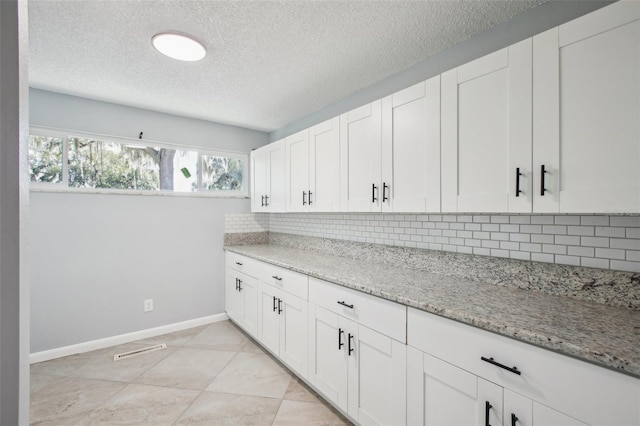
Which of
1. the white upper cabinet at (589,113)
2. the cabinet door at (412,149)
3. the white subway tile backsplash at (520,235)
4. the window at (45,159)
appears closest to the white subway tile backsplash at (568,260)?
the white subway tile backsplash at (520,235)

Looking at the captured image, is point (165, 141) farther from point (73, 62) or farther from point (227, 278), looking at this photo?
point (227, 278)

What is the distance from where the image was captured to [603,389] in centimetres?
92

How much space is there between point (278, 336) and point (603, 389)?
214 centimetres

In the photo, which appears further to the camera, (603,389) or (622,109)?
(622,109)

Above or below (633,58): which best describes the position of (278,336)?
below

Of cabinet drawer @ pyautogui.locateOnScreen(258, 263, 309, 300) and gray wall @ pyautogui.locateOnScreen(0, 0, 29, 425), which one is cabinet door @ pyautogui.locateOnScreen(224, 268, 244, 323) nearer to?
cabinet drawer @ pyautogui.locateOnScreen(258, 263, 309, 300)

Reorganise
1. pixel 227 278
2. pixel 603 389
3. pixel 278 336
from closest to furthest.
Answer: pixel 603 389, pixel 278 336, pixel 227 278

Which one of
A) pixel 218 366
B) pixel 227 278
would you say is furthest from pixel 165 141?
pixel 218 366

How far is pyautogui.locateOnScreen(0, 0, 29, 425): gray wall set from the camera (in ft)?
1.49

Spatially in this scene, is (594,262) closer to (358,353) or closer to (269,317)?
(358,353)

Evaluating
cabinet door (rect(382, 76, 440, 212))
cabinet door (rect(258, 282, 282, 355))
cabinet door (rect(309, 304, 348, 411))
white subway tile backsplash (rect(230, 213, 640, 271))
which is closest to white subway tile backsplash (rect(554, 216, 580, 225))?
white subway tile backsplash (rect(230, 213, 640, 271))

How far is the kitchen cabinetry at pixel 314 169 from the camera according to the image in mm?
2449

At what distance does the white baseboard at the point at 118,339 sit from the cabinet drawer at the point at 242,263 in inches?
28.0

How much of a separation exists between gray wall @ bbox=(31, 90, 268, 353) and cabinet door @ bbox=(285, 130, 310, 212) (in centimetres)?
115
